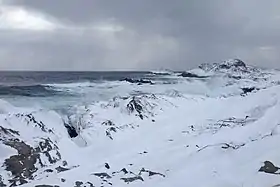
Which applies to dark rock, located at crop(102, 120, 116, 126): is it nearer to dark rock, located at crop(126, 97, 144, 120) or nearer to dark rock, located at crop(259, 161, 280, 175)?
dark rock, located at crop(126, 97, 144, 120)

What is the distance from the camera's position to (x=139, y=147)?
16.2m

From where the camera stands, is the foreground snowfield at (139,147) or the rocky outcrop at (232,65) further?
the rocky outcrop at (232,65)

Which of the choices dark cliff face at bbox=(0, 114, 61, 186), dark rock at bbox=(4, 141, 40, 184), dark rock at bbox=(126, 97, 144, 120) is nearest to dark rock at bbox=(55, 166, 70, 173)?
dark cliff face at bbox=(0, 114, 61, 186)

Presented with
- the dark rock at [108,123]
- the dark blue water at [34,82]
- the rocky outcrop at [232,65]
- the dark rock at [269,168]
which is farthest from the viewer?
the rocky outcrop at [232,65]

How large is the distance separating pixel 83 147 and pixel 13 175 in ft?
13.4

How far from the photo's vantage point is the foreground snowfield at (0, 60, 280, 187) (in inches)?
486

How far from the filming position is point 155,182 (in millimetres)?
12289

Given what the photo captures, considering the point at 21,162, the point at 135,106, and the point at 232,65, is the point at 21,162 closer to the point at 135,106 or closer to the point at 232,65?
the point at 135,106

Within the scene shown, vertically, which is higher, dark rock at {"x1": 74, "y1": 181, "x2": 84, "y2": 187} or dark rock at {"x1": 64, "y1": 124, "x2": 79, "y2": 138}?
dark rock at {"x1": 64, "y1": 124, "x2": 79, "y2": 138}

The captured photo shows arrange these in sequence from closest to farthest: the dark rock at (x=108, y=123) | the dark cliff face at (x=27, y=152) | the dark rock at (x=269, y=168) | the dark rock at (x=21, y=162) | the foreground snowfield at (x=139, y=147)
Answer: the dark rock at (x=269, y=168)
the foreground snowfield at (x=139, y=147)
the dark rock at (x=21, y=162)
the dark cliff face at (x=27, y=152)
the dark rock at (x=108, y=123)

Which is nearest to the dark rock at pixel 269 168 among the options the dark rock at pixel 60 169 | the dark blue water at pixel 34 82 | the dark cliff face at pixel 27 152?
the dark rock at pixel 60 169

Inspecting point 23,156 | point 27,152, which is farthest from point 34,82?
point 23,156

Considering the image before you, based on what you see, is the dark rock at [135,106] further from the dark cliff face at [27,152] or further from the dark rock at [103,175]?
the dark rock at [103,175]

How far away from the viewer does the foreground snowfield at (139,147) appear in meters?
12.3
